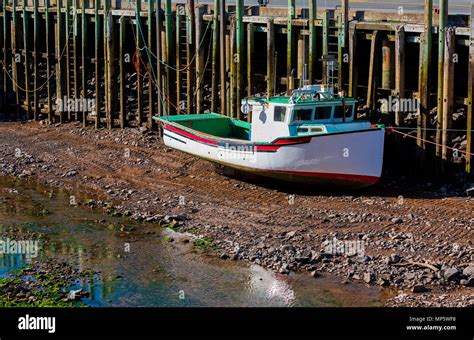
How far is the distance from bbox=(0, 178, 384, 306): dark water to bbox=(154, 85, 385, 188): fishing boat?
3.22 m

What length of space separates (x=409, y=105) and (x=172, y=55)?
763 cm

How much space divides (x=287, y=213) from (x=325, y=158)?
159cm

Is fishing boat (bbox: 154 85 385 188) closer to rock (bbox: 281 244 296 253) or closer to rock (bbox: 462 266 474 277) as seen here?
rock (bbox: 281 244 296 253)

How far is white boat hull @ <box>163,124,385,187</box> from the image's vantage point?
2439 cm

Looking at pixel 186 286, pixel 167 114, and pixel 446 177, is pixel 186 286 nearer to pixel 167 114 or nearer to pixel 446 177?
pixel 446 177

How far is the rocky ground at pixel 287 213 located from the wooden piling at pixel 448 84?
1.33 m

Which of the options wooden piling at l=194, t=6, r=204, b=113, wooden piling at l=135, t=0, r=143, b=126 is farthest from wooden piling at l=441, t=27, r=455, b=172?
wooden piling at l=135, t=0, r=143, b=126

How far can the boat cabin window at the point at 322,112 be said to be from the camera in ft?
82.7

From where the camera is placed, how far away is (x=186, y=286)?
794 inches

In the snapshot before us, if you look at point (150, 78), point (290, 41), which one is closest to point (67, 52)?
point (150, 78)

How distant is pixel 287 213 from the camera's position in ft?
78.6
